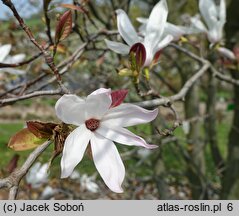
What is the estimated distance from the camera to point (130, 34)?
1044 mm

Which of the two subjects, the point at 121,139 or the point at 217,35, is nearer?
the point at 121,139

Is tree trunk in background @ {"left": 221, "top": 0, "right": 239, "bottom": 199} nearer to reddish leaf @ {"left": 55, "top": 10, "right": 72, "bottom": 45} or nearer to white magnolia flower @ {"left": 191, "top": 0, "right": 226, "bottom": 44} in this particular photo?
white magnolia flower @ {"left": 191, "top": 0, "right": 226, "bottom": 44}

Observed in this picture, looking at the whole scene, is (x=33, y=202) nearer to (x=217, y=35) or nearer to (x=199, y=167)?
(x=217, y=35)

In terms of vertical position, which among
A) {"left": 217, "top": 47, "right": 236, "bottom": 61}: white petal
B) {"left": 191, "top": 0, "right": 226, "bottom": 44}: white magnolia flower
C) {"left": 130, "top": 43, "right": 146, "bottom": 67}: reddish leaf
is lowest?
{"left": 130, "top": 43, "right": 146, "bottom": 67}: reddish leaf

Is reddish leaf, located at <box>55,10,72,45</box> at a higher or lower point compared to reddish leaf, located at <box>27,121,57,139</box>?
higher

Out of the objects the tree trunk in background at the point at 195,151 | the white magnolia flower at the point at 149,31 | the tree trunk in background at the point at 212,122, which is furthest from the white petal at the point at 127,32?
the tree trunk in background at the point at 212,122

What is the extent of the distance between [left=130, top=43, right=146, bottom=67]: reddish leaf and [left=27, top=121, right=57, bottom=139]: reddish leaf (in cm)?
29

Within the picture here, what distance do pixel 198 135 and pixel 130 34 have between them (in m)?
1.98

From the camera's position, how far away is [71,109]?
0.70 metres

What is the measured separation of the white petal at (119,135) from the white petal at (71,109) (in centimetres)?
4

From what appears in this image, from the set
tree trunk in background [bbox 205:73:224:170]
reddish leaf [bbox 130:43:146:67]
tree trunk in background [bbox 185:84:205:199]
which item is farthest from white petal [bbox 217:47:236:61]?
tree trunk in background [bbox 205:73:224:170]

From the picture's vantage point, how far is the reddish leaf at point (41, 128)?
0.74 meters

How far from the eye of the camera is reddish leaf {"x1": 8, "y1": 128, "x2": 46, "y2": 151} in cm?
78

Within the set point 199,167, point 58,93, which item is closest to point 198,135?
point 199,167
